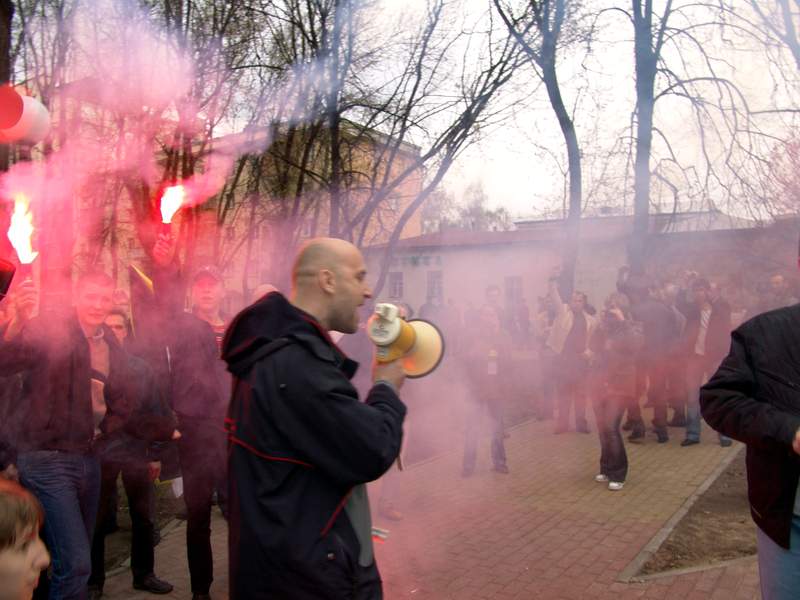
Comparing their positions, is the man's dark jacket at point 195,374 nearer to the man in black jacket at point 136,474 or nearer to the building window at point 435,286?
the man in black jacket at point 136,474

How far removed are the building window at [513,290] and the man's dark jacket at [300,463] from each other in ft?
27.0

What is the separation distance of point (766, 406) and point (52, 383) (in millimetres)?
2768

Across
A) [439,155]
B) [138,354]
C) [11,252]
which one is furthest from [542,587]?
[439,155]

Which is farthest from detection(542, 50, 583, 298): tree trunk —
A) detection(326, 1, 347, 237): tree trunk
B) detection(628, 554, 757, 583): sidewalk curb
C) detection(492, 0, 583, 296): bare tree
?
detection(628, 554, 757, 583): sidewalk curb

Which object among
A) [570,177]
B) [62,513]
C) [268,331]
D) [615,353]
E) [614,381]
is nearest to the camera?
[268,331]

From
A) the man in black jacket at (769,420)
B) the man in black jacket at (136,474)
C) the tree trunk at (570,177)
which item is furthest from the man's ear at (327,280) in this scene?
the tree trunk at (570,177)

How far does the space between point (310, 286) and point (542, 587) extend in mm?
2774

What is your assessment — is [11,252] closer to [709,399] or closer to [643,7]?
[709,399]

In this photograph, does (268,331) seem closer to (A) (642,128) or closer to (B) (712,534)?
(B) (712,534)

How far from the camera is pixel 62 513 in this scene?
2.82 meters

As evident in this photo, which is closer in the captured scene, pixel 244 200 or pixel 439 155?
pixel 439 155

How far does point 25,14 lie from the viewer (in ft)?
16.5

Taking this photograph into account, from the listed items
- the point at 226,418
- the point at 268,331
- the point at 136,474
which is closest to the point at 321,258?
the point at 268,331

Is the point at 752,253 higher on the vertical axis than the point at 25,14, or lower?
lower
